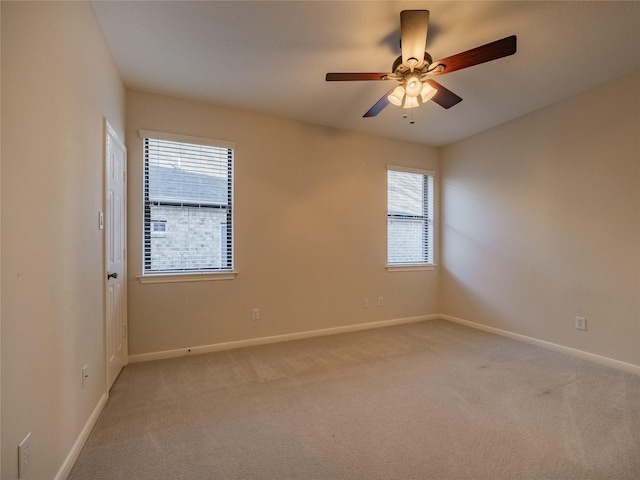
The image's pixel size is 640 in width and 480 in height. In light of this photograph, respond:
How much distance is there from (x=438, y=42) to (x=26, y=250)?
2.84 meters

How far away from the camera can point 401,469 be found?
1601mm

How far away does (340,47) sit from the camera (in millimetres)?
2377

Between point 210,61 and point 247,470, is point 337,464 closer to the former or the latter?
point 247,470

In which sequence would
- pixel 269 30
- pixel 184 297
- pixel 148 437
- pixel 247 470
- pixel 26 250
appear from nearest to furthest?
pixel 26 250
pixel 247 470
pixel 148 437
pixel 269 30
pixel 184 297

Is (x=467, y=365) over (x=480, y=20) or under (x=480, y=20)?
under

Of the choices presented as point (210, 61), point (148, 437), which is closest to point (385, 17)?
point (210, 61)

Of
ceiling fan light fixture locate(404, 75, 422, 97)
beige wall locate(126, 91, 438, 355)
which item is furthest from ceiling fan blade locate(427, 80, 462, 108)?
beige wall locate(126, 91, 438, 355)

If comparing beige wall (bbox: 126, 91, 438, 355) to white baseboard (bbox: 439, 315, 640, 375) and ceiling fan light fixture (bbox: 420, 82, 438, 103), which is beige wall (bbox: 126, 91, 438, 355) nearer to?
white baseboard (bbox: 439, 315, 640, 375)

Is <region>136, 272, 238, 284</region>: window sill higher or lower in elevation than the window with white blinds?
lower

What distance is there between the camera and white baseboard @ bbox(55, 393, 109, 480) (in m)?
1.53

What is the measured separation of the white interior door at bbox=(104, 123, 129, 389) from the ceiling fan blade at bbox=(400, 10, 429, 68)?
7.27 ft

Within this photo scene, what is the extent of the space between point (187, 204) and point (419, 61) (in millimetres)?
2566

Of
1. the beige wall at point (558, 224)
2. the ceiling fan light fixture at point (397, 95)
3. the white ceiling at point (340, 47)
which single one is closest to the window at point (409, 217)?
the beige wall at point (558, 224)

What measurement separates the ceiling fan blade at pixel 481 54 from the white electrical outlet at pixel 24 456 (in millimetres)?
2824
